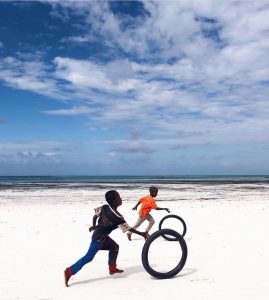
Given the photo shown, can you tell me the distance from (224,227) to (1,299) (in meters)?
9.85

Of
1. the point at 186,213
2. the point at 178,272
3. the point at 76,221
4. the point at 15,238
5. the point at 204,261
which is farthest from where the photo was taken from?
the point at 186,213

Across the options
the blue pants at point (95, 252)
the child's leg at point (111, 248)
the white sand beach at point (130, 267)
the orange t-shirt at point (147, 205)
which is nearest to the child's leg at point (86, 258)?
the blue pants at point (95, 252)

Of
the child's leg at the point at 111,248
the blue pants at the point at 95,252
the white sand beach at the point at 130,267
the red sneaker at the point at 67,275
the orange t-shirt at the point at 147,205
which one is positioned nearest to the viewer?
the white sand beach at the point at 130,267

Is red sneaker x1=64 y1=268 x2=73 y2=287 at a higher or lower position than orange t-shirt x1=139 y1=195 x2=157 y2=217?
lower

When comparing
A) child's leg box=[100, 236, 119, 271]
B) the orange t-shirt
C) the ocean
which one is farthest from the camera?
the ocean

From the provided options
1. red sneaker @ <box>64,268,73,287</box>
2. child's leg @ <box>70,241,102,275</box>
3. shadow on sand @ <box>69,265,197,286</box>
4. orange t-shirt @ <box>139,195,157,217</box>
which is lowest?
shadow on sand @ <box>69,265,197,286</box>

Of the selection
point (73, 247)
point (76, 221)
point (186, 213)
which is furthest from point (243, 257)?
point (186, 213)

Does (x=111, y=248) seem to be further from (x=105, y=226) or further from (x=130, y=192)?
(x=130, y=192)

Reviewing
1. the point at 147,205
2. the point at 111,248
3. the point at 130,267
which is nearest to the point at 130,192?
the point at 147,205

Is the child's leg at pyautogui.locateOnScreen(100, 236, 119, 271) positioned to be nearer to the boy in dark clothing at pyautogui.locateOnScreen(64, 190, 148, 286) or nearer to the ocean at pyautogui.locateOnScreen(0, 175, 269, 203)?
the boy in dark clothing at pyautogui.locateOnScreen(64, 190, 148, 286)

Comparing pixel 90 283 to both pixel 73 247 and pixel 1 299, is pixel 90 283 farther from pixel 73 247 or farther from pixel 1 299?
pixel 73 247

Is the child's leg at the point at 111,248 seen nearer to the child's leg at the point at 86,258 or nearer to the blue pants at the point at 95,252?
the blue pants at the point at 95,252

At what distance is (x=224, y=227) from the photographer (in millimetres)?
14281

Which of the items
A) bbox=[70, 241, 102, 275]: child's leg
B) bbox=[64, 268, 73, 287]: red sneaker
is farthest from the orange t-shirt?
bbox=[64, 268, 73, 287]: red sneaker
